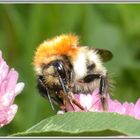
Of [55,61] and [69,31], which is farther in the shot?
[69,31]

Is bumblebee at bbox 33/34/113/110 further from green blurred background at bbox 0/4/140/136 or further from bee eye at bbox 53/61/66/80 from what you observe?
green blurred background at bbox 0/4/140/136

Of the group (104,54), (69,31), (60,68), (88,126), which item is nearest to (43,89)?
(60,68)

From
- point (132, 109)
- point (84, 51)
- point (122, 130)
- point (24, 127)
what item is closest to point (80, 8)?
point (24, 127)

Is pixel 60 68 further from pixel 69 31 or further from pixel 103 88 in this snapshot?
pixel 69 31

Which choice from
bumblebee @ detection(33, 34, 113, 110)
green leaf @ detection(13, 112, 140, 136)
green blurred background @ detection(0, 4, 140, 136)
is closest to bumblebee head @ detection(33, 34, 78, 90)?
bumblebee @ detection(33, 34, 113, 110)

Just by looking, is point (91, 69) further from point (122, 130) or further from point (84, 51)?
point (122, 130)
